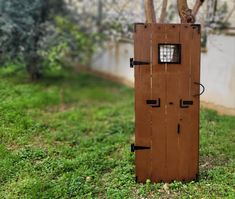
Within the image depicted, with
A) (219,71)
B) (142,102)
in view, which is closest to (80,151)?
(142,102)

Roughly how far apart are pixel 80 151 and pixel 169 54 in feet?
7.52

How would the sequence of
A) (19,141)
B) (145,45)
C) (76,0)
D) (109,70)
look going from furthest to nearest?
(109,70), (76,0), (19,141), (145,45)

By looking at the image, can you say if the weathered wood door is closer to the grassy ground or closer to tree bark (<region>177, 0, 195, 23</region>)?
the grassy ground

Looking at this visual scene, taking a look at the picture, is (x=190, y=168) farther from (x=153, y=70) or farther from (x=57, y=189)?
(x=57, y=189)

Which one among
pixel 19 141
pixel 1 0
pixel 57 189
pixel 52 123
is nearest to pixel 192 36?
pixel 57 189

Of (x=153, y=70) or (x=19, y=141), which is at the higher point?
(x=153, y=70)

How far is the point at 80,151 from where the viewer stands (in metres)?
6.20

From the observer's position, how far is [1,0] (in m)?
8.46

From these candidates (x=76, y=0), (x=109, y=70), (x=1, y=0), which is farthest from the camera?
(x=109, y=70)

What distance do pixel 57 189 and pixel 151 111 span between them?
1.53 metres

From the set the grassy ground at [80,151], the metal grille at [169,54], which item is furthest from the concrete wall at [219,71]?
the metal grille at [169,54]

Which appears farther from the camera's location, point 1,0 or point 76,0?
point 76,0

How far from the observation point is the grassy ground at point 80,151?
492 cm

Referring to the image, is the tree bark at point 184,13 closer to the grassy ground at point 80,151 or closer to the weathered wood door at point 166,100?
the weathered wood door at point 166,100
